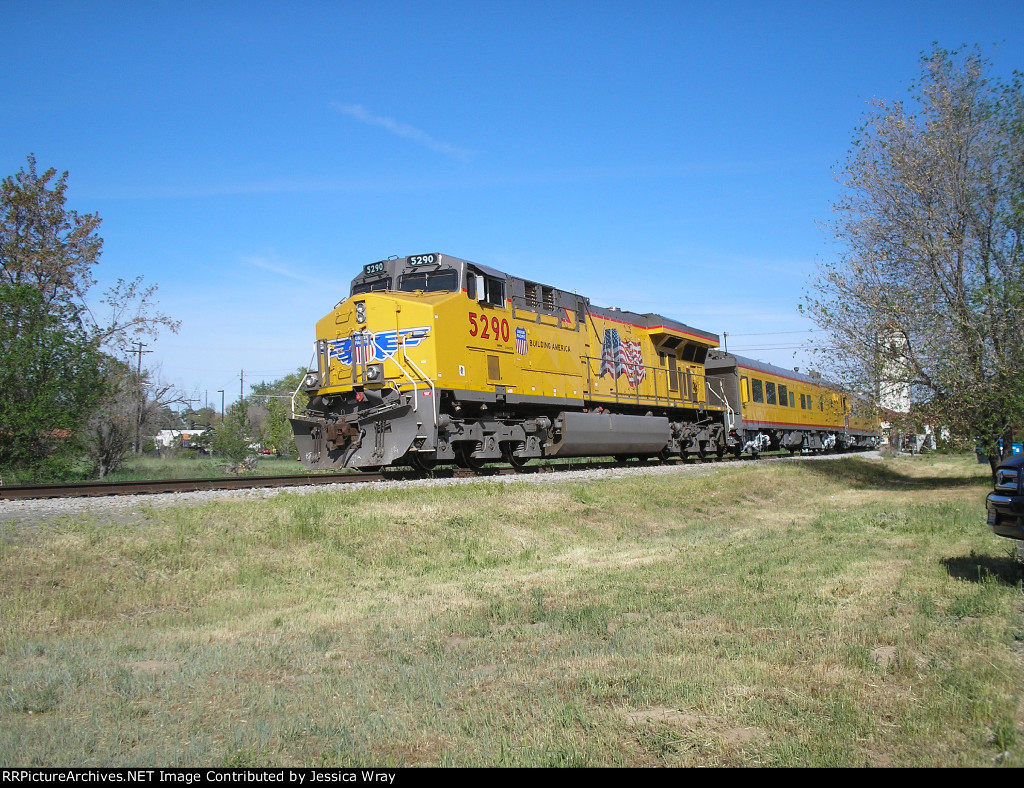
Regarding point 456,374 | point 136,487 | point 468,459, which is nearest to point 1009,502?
point 456,374

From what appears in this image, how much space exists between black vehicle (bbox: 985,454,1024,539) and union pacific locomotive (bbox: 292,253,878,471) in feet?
28.8

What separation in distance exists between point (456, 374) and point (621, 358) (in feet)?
23.8

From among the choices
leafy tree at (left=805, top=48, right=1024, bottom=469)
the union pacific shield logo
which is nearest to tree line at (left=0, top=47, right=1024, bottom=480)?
leafy tree at (left=805, top=48, right=1024, bottom=469)

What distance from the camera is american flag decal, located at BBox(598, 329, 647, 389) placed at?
19250 mm

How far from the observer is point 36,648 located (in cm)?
553

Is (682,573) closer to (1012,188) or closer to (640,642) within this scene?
(640,642)

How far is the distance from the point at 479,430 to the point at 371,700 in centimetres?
1053

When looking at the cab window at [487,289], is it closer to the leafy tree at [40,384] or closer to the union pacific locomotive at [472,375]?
the union pacific locomotive at [472,375]

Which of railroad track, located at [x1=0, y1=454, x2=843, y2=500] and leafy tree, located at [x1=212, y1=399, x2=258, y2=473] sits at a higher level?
leafy tree, located at [x1=212, y1=399, x2=258, y2=473]

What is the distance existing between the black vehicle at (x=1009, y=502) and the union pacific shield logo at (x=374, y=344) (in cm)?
935

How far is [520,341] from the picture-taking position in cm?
1595

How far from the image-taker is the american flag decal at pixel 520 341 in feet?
51.9

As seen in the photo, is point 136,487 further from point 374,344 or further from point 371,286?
point 371,286

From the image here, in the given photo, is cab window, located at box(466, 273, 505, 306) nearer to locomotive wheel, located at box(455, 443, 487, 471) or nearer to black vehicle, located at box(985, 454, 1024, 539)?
locomotive wheel, located at box(455, 443, 487, 471)
